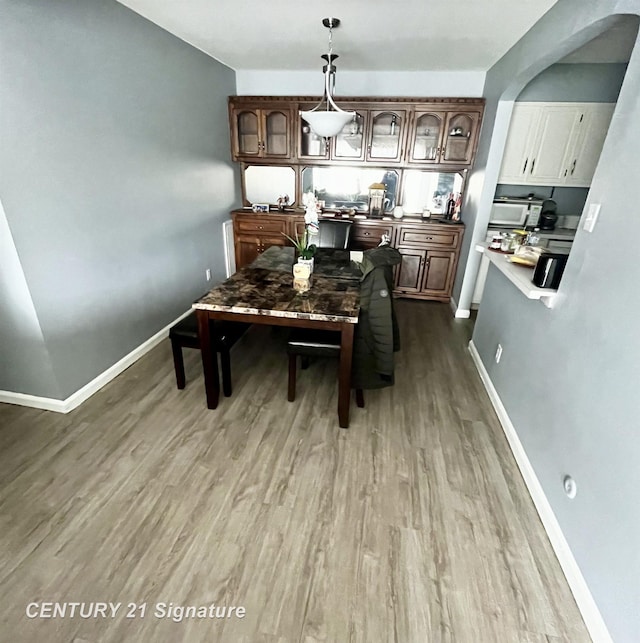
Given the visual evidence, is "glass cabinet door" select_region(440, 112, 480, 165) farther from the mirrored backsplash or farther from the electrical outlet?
the electrical outlet

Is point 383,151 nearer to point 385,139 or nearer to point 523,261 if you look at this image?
point 385,139

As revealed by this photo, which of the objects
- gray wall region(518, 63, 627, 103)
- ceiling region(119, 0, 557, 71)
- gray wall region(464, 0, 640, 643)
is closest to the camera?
gray wall region(464, 0, 640, 643)

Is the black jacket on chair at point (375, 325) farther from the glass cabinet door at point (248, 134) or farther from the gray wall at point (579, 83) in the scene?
the glass cabinet door at point (248, 134)

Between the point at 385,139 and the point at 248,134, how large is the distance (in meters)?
1.59

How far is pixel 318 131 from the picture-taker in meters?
2.34

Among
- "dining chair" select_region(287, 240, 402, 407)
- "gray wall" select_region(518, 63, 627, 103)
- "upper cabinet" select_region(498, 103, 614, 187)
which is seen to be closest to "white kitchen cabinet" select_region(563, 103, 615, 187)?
"upper cabinet" select_region(498, 103, 614, 187)

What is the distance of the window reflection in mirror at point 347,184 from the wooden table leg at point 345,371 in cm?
294

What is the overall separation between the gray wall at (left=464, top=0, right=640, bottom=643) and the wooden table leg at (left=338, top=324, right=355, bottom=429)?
3.22 feet

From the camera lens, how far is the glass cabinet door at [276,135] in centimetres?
413

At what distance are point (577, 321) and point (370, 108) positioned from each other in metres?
3.26

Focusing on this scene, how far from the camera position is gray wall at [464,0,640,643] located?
1.17 meters

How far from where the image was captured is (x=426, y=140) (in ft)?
13.2

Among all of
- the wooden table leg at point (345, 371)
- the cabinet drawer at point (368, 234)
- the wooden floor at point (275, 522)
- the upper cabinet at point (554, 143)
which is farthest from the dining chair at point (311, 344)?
the upper cabinet at point (554, 143)

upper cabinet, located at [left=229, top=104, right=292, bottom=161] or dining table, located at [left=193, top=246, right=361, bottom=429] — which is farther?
upper cabinet, located at [left=229, top=104, right=292, bottom=161]
